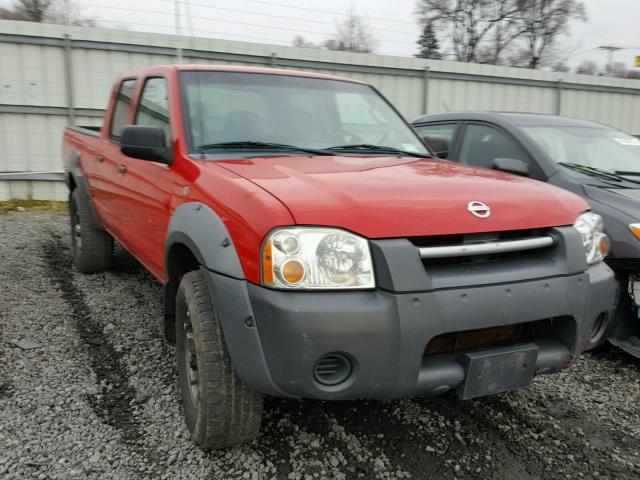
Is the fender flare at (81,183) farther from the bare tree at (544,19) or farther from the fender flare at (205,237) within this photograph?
the bare tree at (544,19)

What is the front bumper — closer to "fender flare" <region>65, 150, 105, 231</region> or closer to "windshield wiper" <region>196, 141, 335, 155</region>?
"windshield wiper" <region>196, 141, 335, 155</region>

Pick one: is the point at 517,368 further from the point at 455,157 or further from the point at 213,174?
the point at 455,157

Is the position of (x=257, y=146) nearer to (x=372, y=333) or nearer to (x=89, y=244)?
(x=372, y=333)

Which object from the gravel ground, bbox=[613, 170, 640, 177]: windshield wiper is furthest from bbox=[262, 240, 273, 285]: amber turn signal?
bbox=[613, 170, 640, 177]: windshield wiper

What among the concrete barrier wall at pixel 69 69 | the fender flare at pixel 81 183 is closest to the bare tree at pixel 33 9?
the concrete barrier wall at pixel 69 69

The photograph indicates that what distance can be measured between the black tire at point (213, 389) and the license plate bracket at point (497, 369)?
852mm

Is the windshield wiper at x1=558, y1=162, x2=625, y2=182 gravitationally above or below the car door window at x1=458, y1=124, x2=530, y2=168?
A: below

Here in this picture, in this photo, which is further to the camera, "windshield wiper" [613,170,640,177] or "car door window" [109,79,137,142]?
"windshield wiper" [613,170,640,177]

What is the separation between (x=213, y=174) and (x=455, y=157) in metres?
3.12

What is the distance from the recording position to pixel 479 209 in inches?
88.4

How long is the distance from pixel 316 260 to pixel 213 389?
2.35 feet

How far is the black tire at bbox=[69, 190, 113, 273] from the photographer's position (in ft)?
16.3

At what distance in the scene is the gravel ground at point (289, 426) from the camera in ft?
7.92

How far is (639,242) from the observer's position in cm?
338
